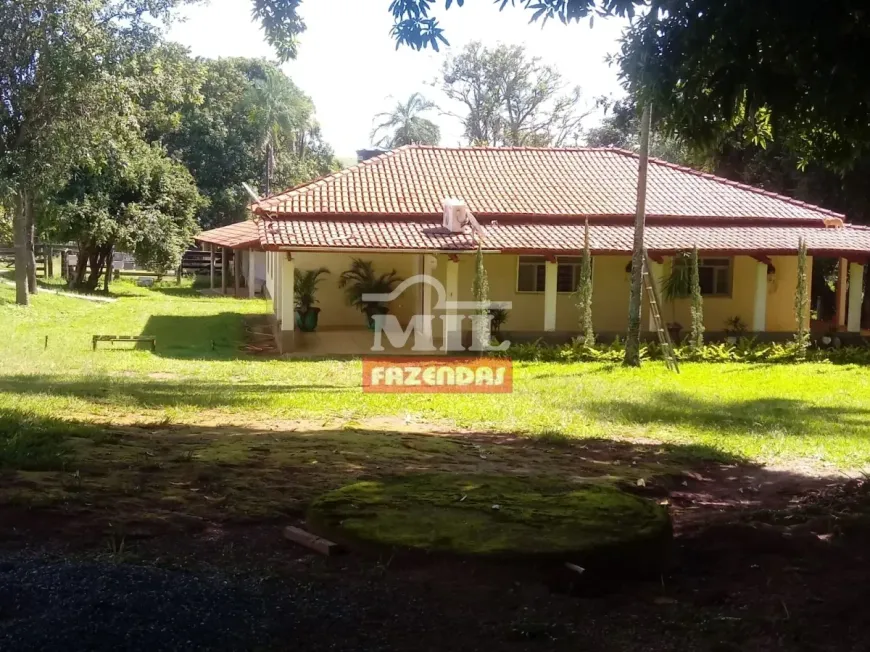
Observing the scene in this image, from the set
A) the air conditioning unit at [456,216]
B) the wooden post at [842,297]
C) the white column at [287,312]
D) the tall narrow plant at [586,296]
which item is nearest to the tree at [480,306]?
the air conditioning unit at [456,216]

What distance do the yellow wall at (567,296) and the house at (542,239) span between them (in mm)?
30

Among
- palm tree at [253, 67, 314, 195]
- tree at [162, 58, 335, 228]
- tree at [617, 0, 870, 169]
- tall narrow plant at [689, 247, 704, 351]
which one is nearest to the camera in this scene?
tree at [617, 0, 870, 169]

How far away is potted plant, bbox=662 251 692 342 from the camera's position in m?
21.1

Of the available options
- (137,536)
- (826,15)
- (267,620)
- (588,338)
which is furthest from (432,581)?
(588,338)

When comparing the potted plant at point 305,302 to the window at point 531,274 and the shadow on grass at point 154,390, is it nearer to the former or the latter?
the window at point 531,274

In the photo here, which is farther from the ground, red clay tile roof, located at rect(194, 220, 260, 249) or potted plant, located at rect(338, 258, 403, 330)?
red clay tile roof, located at rect(194, 220, 260, 249)

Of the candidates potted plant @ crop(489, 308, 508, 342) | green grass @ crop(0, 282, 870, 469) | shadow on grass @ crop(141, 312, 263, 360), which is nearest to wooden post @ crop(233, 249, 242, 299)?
shadow on grass @ crop(141, 312, 263, 360)

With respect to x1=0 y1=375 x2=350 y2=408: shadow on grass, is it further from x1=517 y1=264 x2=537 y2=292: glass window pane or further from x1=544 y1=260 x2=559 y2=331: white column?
x1=517 y1=264 x2=537 y2=292: glass window pane

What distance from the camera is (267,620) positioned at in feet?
12.5

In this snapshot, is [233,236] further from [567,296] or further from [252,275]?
[567,296]

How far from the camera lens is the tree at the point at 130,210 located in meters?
31.1

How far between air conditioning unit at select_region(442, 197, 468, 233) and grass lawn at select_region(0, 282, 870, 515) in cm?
406

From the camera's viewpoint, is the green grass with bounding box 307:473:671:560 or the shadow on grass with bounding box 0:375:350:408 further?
the shadow on grass with bounding box 0:375:350:408

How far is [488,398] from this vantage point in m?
13.2
